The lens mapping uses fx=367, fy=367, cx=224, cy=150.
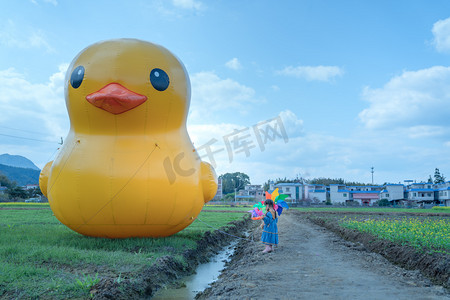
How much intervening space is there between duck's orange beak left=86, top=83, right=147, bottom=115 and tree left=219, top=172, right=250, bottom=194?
8664cm

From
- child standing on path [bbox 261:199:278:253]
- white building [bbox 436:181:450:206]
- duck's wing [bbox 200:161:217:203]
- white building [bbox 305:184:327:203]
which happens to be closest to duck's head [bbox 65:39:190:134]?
duck's wing [bbox 200:161:217:203]

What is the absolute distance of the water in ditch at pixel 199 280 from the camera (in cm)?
707

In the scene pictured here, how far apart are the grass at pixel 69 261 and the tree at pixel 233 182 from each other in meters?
85.6

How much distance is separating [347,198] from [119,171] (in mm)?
71221

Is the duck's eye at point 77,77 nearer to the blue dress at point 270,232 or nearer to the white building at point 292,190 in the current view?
the blue dress at point 270,232

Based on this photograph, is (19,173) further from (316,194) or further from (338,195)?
(338,195)

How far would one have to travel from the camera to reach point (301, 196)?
76375mm

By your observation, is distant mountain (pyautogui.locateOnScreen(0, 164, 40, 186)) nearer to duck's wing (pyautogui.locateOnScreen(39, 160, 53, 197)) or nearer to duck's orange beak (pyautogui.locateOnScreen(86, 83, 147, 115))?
duck's wing (pyautogui.locateOnScreen(39, 160, 53, 197))

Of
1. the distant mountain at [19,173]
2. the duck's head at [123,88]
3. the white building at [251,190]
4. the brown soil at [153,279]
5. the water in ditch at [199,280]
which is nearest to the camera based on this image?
the brown soil at [153,279]

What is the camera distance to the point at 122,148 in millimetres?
8977

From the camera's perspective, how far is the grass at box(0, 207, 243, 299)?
18.5 ft

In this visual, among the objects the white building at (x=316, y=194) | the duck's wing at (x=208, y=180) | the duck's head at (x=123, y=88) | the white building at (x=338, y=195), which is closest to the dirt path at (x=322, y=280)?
the duck's wing at (x=208, y=180)

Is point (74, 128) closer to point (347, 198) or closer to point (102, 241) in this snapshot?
point (102, 241)

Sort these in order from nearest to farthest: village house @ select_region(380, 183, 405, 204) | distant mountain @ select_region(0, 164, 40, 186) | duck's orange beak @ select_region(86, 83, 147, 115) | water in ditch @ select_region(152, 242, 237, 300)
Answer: water in ditch @ select_region(152, 242, 237, 300), duck's orange beak @ select_region(86, 83, 147, 115), village house @ select_region(380, 183, 405, 204), distant mountain @ select_region(0, 164, 40, 186)
